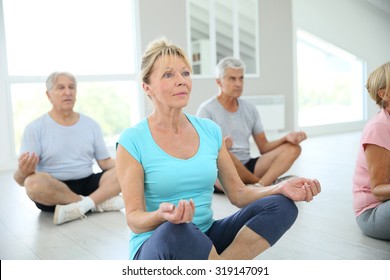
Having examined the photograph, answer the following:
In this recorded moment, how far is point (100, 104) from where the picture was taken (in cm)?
333

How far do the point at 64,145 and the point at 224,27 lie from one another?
2.82m

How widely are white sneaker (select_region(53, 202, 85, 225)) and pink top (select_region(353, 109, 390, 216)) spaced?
1.20 metres

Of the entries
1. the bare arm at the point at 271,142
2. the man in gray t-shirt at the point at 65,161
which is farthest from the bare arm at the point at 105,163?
the bare arm at the point at 271,142

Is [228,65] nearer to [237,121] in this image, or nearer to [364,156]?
[237,121]

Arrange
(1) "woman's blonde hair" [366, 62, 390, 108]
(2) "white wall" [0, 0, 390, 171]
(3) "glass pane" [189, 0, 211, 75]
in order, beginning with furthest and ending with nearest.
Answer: (3) "glass pane" [189, 0, 211, 75]
(2) "white wall" [0, 0, 390, 171]
(1) "woman's blonde hair" [366, 62, 390, 108]

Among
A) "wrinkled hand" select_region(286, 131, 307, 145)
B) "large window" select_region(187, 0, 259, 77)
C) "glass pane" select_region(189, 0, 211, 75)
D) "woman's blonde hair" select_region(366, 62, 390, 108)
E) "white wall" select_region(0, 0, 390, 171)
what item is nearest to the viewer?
"woman's blonde hair" select_region(366, 62, 390, 108)

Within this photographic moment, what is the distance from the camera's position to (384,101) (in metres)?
1.66

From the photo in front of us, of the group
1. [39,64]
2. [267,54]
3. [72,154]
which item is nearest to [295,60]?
[267,54]

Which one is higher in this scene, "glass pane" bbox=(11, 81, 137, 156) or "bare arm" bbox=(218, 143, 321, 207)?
"glass pane" bbox=(11, 81, 137, 156)

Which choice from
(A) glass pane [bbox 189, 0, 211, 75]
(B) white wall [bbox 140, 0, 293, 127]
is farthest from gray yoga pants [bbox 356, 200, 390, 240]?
(A) glass pane [bbox 189, 0, 211, 75]

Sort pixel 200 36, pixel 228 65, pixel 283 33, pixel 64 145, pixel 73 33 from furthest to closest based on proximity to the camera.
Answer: pixel 200 36
pixel 283 33
pixel 73 33
pixel 228 65
pixel 64 145

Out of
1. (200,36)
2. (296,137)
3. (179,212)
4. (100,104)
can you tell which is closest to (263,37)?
(200,36)

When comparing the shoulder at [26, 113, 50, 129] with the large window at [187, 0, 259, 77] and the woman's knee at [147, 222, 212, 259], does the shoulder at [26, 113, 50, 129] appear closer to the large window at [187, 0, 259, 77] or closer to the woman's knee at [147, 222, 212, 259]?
the woman's knee at [147, 222, 212, 259]

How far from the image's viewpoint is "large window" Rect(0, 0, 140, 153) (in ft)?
8.66
